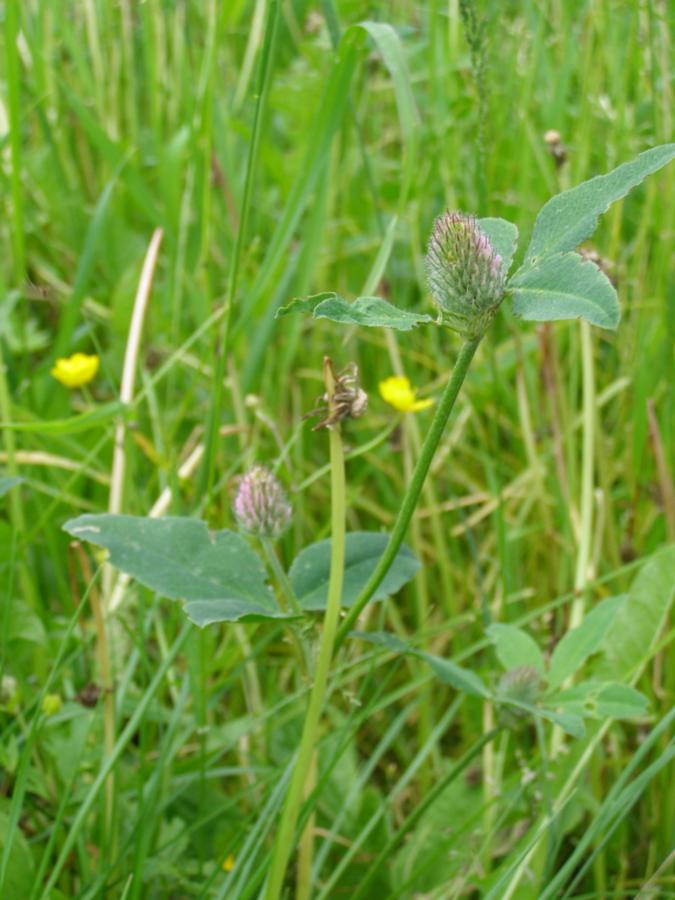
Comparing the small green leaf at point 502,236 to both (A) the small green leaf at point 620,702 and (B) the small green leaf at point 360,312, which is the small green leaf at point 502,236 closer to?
(B) the small green leaf at point 360,312

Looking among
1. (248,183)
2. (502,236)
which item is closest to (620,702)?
(502,236)

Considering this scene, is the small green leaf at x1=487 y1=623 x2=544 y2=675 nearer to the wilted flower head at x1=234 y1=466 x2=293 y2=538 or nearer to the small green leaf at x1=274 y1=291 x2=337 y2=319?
the wilted flower head at x1=234 y1=466 x2=293 y2=538

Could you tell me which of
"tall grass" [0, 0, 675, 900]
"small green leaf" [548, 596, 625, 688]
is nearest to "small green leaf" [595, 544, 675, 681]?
"tall grass" [0, 0, 675, 900]

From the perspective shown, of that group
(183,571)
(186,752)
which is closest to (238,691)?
(186,752)

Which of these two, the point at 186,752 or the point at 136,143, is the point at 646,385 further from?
the point at 136,143

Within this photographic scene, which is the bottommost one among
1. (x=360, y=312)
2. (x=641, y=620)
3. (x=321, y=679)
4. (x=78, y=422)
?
(x=641, y=620)

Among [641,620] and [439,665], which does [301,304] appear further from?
[641,620]
